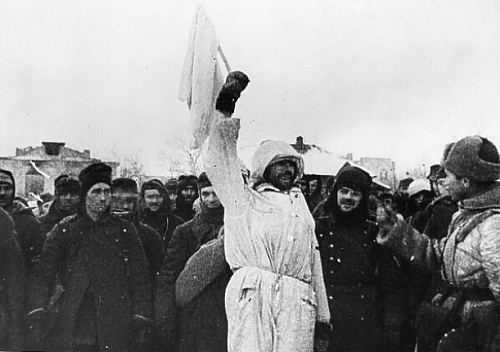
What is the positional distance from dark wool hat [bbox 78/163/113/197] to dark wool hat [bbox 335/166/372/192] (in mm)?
1163

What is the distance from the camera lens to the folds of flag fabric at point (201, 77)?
2.75 meters

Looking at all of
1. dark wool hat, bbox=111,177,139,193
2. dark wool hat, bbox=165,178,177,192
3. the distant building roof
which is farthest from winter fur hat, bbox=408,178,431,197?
dark wool hat, bbox=111,177,139,193

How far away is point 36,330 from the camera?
3055 millimetres

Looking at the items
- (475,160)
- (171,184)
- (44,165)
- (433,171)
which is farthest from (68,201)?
(475,160)

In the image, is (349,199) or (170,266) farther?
(170,266)

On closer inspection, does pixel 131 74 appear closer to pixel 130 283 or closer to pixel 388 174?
pixel 130 283

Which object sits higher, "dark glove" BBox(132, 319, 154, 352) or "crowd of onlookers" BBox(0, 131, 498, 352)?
"crowd of onlookers" BBox(0, 131, 498, 352)

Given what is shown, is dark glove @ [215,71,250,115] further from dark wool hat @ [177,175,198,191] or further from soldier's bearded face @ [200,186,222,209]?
dark wool hat @ [177,175,198,191]

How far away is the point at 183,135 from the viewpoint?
10.3 feet

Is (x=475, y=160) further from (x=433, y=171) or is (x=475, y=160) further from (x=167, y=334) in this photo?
(x=167, y=334)

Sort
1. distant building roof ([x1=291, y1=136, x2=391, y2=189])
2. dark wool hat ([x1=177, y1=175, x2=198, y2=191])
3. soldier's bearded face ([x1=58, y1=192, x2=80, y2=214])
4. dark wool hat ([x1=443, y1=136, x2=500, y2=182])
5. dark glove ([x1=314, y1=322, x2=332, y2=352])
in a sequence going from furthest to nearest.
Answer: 1. dark wool hat ([x1=177, y1=175, x2=198, y2=191])
2. soldier's bearded face ([x1=58, y1=192, x2=80, y2=214])
3. distant building roof ([x1=291, y1=136, x2=391, y2=189])
4. dark wool hat ([x1=443, y1=136, x2=500, y2=182])
5. dark glove ([x1=314, y1=322, x2=332, y2=352])

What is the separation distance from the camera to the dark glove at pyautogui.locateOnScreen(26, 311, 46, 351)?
3.04m

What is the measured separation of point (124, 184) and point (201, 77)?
0.79m

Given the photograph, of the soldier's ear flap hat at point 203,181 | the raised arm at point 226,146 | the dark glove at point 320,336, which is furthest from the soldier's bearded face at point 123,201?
the dark glove at point 320,336
